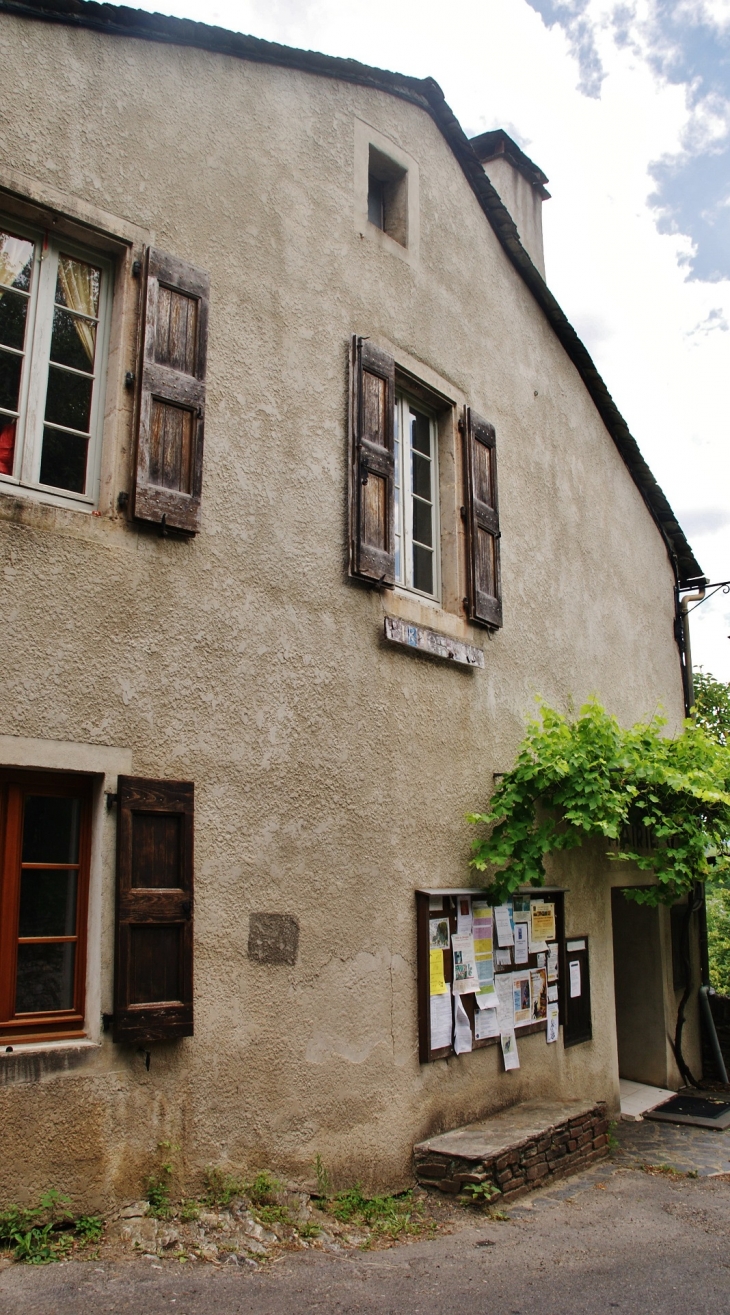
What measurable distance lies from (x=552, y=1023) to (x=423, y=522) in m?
3.80

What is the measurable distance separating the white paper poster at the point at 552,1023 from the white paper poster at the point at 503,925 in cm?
82

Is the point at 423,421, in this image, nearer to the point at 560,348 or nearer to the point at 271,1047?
the point at 560,348

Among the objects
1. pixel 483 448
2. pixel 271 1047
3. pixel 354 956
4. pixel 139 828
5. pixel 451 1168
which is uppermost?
pixel 483 448

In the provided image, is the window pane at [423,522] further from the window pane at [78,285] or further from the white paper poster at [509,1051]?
the white paper poster at [509,1051]

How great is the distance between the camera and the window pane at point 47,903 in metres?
4.36

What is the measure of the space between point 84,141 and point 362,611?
2890mm

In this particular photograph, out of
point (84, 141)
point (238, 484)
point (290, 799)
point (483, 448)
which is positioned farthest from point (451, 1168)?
point (84, 141)

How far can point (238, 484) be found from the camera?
5484 mm

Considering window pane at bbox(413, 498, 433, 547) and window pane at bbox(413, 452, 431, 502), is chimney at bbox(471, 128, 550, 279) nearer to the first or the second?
window pane at bbox(413, 452, 431, 502)

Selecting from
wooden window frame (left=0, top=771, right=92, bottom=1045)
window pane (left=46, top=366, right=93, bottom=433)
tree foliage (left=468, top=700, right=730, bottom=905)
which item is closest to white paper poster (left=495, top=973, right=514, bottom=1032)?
tree foliage (left=468, top=700, right=730, bottom=905)

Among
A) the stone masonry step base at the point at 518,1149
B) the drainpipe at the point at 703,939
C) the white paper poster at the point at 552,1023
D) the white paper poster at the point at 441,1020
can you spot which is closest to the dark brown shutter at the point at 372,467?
the white paper poster at the point at 441,1020

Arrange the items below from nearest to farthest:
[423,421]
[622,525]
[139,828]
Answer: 1. [139,828]
2. [423,421]
3. [622,525]

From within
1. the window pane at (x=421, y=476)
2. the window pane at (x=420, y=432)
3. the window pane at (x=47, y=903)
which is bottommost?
the window pane at (x=47, y=903)

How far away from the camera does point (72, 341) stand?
4996 millimetres
